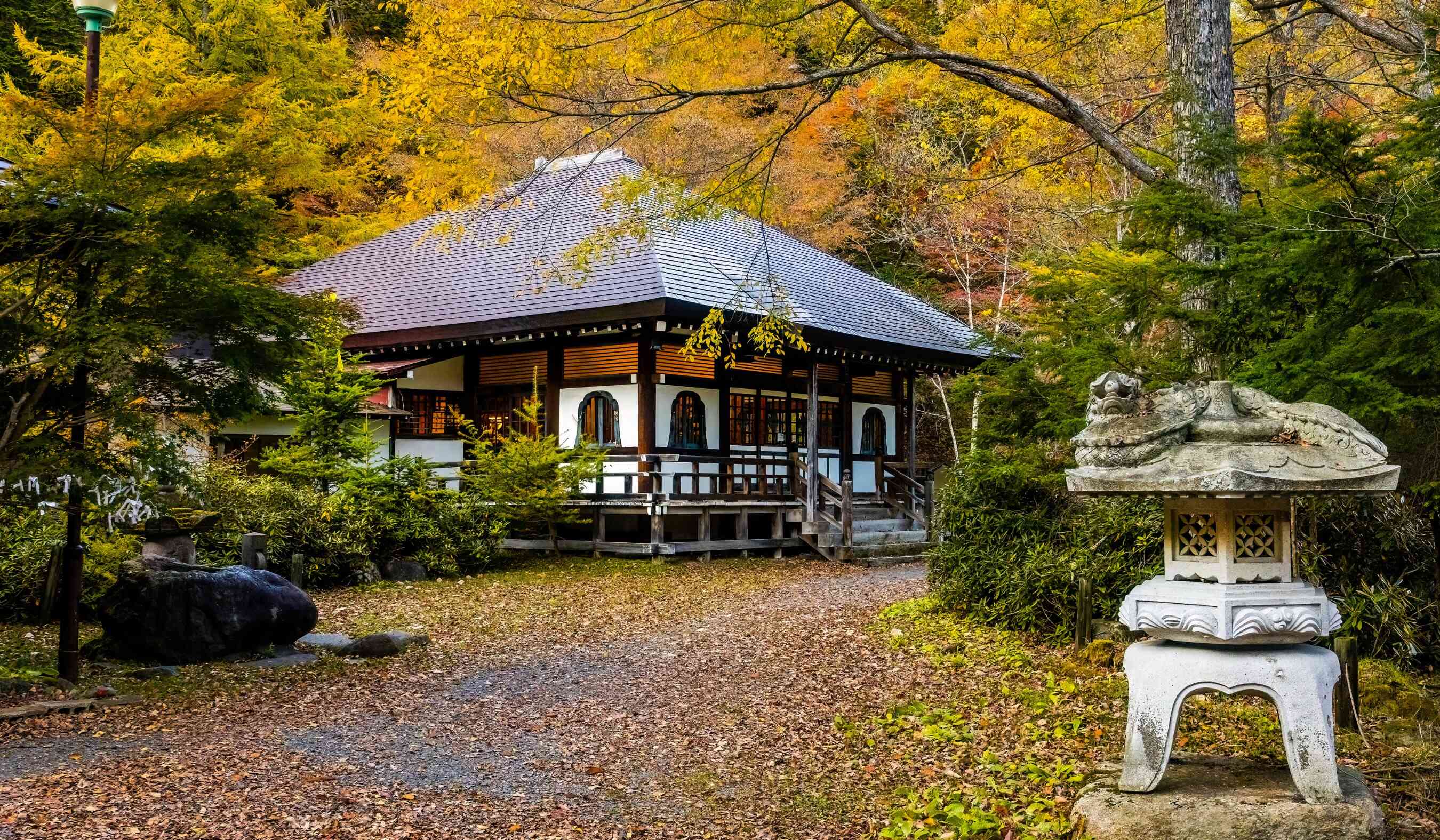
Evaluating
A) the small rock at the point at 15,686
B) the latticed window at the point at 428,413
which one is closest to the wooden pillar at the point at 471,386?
the latticed window at the point at 428,413

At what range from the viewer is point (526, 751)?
6.32 m

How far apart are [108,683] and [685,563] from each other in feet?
30.6

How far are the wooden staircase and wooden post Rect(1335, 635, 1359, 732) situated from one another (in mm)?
9683

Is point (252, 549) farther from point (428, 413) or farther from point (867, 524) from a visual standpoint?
point (867, 524)

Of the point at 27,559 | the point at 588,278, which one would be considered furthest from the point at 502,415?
the point at 27,559

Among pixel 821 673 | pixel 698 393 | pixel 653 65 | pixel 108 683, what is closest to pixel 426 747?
pixel 108 683

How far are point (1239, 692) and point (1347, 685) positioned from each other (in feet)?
7.31

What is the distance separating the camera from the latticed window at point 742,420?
18.6 meters

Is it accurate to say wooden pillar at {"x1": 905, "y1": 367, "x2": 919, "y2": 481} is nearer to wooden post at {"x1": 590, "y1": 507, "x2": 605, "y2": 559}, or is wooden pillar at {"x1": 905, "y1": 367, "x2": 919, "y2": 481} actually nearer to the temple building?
the temple building

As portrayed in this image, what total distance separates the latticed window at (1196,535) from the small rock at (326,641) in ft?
23.4

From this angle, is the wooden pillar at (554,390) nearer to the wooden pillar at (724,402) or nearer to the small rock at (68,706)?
the wooden pillar at (724,402)

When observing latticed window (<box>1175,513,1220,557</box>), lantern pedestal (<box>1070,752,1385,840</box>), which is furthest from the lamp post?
latticed window (<box>1175,513,1220,557</box>)

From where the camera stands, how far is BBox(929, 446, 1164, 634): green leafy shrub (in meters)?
8.47

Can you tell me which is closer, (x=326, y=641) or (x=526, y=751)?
(x=526, y=751)
